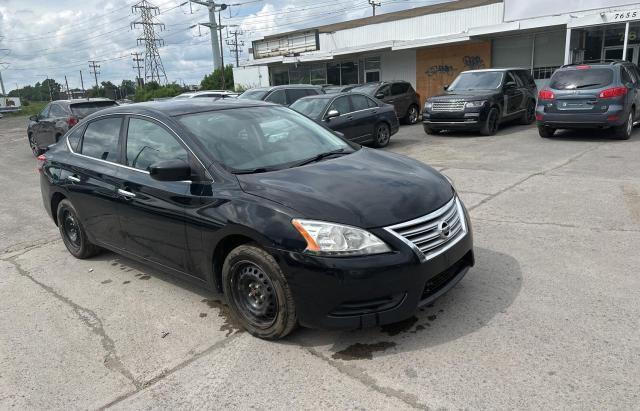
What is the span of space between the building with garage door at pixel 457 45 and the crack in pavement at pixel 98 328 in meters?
16.8

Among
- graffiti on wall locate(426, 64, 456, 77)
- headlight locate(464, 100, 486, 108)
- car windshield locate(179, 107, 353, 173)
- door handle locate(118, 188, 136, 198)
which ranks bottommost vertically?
door handle locate(118, 188, 136, 198)

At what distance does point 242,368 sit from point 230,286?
63 cm

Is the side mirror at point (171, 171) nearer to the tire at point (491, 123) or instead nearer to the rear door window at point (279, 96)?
the tire at point (491, 123)

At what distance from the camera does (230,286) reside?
353 cm

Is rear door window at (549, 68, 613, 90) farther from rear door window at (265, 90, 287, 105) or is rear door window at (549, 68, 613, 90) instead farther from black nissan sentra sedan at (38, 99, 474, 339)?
black nissan sentra sedan at (38, 99, 474, 339)

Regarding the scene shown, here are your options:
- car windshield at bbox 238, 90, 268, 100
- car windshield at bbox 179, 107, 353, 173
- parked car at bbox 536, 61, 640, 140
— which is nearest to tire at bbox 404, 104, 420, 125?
car windshield at bbox 238, 90, 268, 100

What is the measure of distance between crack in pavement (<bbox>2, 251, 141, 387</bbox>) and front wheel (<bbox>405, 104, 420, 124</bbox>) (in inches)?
592

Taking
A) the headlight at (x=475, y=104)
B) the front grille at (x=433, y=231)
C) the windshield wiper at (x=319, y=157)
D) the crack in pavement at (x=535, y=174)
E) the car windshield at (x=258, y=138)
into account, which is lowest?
the crack in pavement at (x=535, y=174)

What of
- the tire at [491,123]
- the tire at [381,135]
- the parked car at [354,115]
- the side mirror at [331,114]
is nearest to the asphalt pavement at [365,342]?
the side mirror at [331,114]

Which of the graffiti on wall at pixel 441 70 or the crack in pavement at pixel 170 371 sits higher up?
the graffiti on wall at pixel 441 70

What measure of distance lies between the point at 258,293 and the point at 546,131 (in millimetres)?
11010

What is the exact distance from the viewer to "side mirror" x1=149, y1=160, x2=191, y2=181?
11.5 feet

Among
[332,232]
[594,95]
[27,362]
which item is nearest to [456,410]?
[332,232]

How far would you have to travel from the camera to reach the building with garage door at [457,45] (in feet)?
55.5
